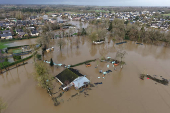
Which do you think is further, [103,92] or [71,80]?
[71,80]

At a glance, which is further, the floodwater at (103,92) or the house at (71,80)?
the house at (71,80)

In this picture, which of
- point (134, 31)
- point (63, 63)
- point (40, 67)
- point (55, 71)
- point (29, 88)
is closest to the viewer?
point (40, 67)

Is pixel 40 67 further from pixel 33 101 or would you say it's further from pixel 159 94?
pixel 159 94

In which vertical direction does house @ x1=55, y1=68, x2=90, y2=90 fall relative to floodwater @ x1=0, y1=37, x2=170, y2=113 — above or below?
above

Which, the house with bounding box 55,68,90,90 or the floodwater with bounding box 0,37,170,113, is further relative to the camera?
the house with bounding box 55,68,90,90

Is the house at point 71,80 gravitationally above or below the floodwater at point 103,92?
above

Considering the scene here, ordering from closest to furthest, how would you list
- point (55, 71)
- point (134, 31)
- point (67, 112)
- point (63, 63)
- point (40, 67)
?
1. point (67, 112)
2. point (40, 67)
3. point (55, 71)
4. point (63, 63)
5. point (134, 31)

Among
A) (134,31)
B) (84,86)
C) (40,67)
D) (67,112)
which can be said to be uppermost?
(134,31)

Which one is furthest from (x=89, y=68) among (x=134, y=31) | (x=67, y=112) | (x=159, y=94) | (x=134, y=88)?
(x=134, y=31)

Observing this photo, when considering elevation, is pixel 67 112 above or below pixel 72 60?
below

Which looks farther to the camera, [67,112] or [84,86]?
[84,86]

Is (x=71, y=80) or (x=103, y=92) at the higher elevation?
(x=71, y=80)
